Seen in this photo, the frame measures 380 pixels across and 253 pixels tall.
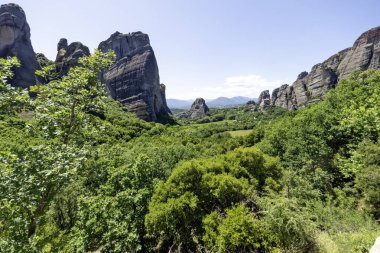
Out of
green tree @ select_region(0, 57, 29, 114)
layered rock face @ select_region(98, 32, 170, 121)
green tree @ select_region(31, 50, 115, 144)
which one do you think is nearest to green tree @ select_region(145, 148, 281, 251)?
green tree @ select_region(31, 50, 115, 144)

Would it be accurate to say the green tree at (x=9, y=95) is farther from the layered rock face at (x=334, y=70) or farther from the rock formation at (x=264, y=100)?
the rock formation at (x=264, y=100)

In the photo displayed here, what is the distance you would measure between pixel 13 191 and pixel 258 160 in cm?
1570

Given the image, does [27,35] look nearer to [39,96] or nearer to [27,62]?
[27,62]

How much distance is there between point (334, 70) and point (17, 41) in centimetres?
15429

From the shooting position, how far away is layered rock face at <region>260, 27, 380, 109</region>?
9206 centimetres

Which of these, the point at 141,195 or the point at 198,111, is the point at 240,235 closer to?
the point at 141,195

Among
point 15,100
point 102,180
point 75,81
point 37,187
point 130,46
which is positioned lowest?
point 102,180

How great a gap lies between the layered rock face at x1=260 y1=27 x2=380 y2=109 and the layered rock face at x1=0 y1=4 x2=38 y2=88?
131 m

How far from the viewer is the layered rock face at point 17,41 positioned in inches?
3223

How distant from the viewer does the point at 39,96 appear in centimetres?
665

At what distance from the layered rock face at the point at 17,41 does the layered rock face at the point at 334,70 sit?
429 feet

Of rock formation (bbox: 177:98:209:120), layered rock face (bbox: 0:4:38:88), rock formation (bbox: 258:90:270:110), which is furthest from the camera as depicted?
rock formation (bbox: 177:98:209:120)

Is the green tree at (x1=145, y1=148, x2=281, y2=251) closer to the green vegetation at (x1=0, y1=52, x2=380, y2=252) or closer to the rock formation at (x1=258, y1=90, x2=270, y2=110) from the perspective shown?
the green vegetation at (x1=0, y1=52, x2=380, y2=252)

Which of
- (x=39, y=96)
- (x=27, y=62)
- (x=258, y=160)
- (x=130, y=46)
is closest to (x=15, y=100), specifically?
(x=39, y=96)
